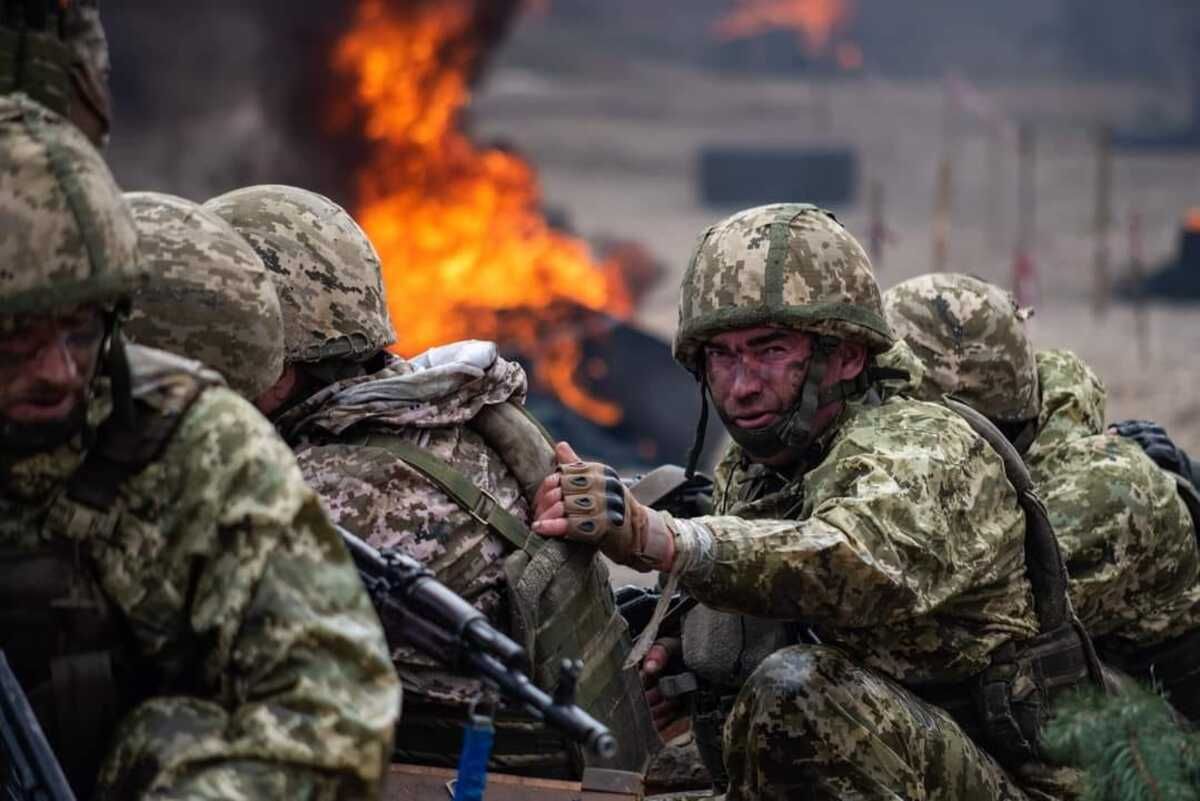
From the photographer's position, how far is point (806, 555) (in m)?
4.43

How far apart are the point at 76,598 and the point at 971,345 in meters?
3.81

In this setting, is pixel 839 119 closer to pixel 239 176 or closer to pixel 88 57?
pixel 239 176

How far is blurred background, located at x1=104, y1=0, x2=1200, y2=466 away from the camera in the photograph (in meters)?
17.0

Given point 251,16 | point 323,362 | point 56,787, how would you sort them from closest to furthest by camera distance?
point 56,787
point 323,362
point 251,16

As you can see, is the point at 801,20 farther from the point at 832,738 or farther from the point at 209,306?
the point at 209,306

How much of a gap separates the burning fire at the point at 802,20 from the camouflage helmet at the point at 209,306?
34320mm

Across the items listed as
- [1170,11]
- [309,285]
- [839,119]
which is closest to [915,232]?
[839,119]

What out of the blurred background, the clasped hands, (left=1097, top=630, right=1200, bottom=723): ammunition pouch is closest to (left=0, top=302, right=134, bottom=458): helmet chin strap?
the clasped hands

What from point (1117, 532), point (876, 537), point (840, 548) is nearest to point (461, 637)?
point (840, 548)

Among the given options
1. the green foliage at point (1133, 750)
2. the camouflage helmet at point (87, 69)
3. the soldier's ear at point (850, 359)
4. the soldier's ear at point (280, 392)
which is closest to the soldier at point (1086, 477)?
the soldier's ear at point (850, 359)

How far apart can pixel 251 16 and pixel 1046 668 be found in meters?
16.7

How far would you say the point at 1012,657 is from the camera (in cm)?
495

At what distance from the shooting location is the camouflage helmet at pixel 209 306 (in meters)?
4.16

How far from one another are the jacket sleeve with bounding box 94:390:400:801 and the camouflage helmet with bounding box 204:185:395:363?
1675mm
